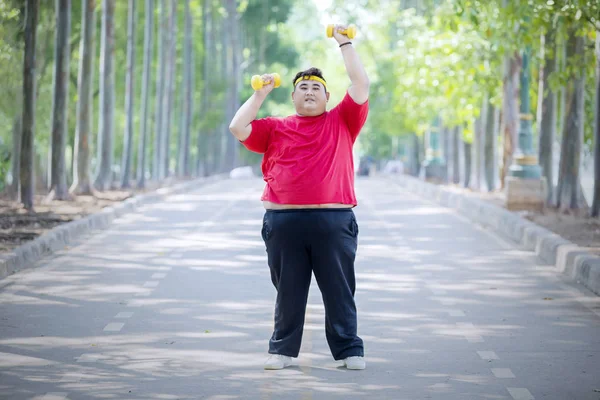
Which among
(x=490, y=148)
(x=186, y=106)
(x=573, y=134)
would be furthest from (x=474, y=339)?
(x=186, y=106)

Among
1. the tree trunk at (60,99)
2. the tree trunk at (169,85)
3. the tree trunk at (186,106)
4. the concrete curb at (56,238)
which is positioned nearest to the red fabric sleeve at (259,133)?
the concrete curb at (56,238)

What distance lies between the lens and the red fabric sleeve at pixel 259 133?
9258mm

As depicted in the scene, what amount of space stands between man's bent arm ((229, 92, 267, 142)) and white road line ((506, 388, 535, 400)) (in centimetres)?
231

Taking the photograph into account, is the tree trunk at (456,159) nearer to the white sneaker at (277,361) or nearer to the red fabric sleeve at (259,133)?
the white sneaker at (277,361)

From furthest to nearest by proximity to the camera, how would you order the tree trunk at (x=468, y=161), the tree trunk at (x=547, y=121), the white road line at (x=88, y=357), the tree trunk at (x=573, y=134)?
the tree trunk at (x=468, y=161), the tree trunk at (x=547, y=121), the tree trunk at (x=573, y=134), the white road line at (x=88, y=357)

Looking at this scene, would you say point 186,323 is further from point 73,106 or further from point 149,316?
point 73,106

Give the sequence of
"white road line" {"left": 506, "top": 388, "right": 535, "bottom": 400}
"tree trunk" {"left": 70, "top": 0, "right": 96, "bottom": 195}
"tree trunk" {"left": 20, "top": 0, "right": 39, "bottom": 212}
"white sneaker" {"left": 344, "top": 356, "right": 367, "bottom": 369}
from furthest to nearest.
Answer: "tree trunk" {"left": 70, "top": 0, "right": 96, "bottom": 195}, "tree trunk" {"left": 20, "top": 0, "right": 39, "bottom": 212}, "white sneaker" {"left": 344, "top": 356, "right": 367, "bottom": 369}, "white road line" {"left": 506, "top": 388, "right": 535, "bottom": 400}

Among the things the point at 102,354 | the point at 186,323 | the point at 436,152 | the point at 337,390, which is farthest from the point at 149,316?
the point at 436,152

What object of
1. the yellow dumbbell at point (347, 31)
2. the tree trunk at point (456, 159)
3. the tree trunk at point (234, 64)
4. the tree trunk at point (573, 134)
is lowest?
Answer: the tree trunk at point (456, 159)

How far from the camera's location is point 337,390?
8672mm

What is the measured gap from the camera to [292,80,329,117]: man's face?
30.1 ft

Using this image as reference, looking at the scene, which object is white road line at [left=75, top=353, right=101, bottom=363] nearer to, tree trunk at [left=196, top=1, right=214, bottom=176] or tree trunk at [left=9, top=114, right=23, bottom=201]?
tree trunk at [left=9, top=114, right=23, bottom=201]

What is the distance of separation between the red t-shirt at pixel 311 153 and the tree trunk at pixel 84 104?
1015 inches

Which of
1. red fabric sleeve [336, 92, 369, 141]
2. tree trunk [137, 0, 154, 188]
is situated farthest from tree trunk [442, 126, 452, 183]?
red fabric sleeve [336, 92, 369, 141]
